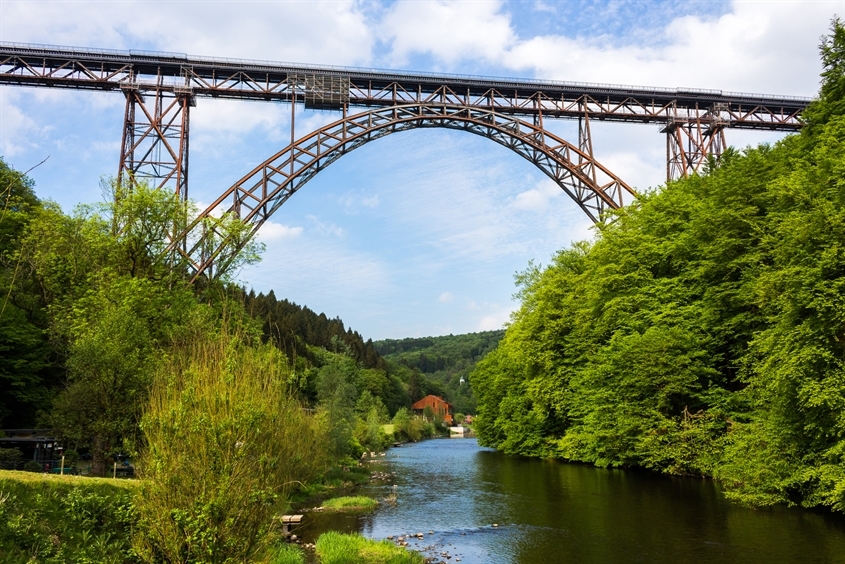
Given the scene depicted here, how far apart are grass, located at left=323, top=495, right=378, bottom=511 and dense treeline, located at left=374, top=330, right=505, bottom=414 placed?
112 m

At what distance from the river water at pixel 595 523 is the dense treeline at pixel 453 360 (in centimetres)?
10981

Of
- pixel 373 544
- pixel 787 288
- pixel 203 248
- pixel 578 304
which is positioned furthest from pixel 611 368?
pixel 203 248

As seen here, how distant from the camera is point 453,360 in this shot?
172625mm

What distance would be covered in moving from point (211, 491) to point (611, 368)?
71.8 ft

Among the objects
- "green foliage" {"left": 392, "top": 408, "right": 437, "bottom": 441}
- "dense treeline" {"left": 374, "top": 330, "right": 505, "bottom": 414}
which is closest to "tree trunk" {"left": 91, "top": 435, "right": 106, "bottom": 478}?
"green foliage" {"left": 392, "top": 408, "right": 437, "bottom": 441}

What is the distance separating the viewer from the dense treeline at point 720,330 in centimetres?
1533

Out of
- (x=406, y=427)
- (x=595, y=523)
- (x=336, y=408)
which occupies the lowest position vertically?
(x=406, y=427)

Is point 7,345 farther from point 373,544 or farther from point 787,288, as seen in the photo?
point 787,288

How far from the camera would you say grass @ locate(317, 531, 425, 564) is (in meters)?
12.7

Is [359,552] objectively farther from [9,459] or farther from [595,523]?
[9,459]

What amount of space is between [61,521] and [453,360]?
165453 millimetres

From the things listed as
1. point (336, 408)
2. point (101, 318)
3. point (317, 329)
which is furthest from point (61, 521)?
point (317, 329)

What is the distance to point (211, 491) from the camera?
23.8ft

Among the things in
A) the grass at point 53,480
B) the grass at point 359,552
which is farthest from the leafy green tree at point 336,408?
the grass at point 53,480
